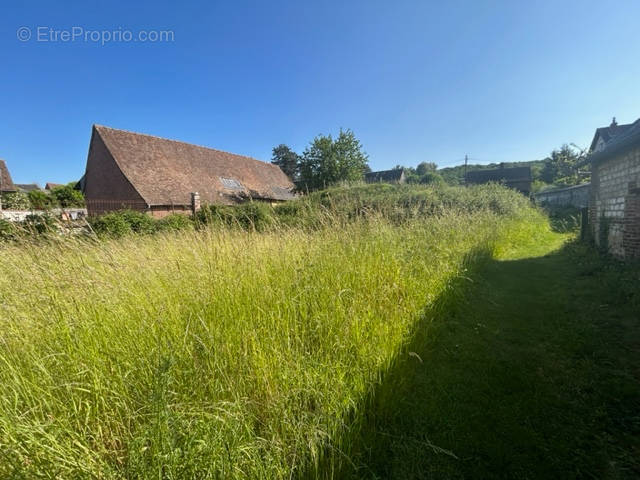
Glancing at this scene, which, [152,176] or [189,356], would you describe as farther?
[152,176]

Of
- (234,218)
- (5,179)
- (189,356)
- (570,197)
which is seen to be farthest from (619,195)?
(5,179)

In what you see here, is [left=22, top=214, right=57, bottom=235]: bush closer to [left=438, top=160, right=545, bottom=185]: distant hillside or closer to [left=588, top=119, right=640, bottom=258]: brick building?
[left=588, top=119, right=640, bottom=258]: brick building

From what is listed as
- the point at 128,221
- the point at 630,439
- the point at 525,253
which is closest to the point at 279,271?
the point at 630,439

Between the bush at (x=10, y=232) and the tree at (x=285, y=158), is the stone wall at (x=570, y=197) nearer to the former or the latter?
the bush at (x=10, y=232)

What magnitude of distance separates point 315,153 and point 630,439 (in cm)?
2324

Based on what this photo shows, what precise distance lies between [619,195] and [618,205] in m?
0.24

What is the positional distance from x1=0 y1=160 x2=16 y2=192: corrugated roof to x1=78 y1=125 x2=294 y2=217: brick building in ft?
20.5

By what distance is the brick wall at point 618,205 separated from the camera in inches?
214

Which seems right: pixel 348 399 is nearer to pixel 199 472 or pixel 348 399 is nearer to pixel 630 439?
pixel 199 472

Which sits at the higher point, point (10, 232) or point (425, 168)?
point (425, 168)

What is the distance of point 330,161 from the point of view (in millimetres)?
22688

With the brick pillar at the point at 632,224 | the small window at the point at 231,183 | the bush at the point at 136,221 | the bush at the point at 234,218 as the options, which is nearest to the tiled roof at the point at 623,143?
the brick pillar at the point at 632,224

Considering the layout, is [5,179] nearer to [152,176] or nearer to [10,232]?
[152,176]

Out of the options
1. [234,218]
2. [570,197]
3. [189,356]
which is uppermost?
[570,197]
